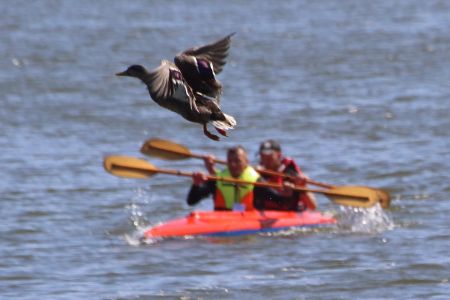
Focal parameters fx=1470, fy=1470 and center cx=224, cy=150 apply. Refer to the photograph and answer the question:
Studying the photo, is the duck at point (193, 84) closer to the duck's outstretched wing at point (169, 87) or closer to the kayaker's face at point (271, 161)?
the duck's outstretched wing at point (169, 87)

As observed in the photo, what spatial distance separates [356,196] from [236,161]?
1.79 metres

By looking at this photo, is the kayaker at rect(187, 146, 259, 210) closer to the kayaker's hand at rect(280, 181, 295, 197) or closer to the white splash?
the kayaker's hand at rect(280, 181, 295, 197)

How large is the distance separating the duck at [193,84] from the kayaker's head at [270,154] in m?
7.02

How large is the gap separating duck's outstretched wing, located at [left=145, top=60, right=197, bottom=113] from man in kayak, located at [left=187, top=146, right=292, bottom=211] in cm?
752

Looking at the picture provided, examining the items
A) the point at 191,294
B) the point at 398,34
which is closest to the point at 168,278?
the point at 191,294

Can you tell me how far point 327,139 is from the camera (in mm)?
23734

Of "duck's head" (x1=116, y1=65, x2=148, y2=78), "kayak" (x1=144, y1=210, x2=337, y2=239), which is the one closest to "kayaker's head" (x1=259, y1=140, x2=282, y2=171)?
"kayak" (x1=144, y1=210, x2=337, y2=239)

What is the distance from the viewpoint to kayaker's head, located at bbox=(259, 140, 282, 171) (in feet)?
53.4

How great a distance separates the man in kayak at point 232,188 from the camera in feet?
52.5

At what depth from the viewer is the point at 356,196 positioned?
17.0 meters

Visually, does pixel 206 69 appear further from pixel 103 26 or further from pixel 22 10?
pixel 22 10

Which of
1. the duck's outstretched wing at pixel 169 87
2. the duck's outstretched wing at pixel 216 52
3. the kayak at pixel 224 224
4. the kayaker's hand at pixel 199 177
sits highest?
the duck's outstretched wing at pixel 216 52

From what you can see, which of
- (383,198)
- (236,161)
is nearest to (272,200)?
(236,161)

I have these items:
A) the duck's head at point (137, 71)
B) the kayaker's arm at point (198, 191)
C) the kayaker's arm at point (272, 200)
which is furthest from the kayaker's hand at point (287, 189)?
the duck's head at point (137, 71)
